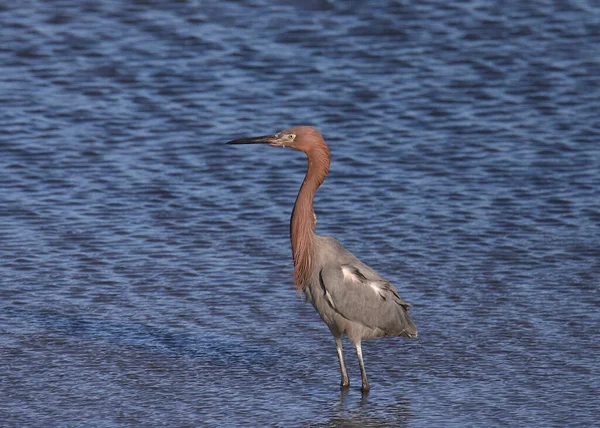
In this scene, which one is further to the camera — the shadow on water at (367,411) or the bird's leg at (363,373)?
the bird's leg at (363,373)

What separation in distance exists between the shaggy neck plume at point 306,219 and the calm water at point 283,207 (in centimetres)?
68

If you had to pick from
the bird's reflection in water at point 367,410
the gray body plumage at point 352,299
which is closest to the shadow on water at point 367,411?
the bird's reflection in water at point 367,410

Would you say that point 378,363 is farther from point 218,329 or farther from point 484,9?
point 484,9

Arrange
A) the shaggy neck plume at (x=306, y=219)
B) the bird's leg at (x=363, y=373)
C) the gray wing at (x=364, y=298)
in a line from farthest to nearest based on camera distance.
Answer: the shaggy neck plume at (x=306, y=219) < the gray wing at (x=364, y=298) < the bird's leg at (x=363, y=373)

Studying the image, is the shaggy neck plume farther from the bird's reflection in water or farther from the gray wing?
the bird's reflection in water

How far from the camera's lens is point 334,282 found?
8.92 metres

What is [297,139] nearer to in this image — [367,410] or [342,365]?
[342,365]

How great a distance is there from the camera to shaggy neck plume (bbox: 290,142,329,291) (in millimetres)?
9062

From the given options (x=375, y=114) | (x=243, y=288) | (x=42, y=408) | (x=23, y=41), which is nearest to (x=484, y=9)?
Answer: (x=375, y=114)

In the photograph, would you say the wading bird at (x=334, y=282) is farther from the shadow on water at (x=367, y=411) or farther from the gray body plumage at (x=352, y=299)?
the shadow on water at (x=367, y=411)

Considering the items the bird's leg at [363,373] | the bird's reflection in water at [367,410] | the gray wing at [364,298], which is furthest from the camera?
the gray wing at [364,298]

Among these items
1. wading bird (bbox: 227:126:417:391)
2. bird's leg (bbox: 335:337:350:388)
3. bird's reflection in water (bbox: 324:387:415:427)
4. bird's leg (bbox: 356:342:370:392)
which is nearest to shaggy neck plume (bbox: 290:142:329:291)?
wading bird (bbox: 227:126:417:391)

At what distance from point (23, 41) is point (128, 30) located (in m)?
1.32

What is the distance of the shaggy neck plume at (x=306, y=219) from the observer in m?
9.06
